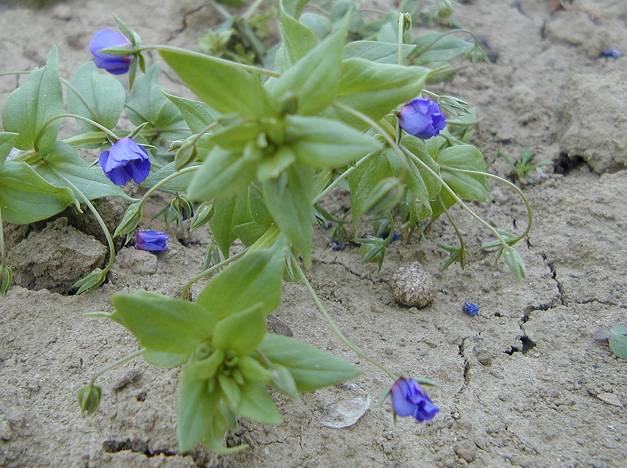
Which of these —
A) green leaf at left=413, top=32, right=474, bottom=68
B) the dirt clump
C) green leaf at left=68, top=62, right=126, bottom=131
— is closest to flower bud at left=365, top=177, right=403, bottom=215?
the dirt clump

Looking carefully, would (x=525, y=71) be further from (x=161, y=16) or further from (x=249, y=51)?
(x=161, y=16)

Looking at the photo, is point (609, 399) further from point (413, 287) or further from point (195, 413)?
point (195, 413)

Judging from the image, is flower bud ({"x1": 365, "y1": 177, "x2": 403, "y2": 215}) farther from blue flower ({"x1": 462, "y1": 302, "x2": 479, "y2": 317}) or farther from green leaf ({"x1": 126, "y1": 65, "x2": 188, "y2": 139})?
green leaf ({"x1": 126, "y1": 65, "x2": 188, "y2": 139})

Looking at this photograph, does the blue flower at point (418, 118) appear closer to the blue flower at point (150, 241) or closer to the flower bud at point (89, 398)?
the blue flower at point (150, 241)

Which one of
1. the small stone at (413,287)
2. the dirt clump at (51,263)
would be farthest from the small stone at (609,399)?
the dirt clump at (51,263)

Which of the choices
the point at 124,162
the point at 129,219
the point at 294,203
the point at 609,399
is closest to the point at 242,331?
the point at 294,203
